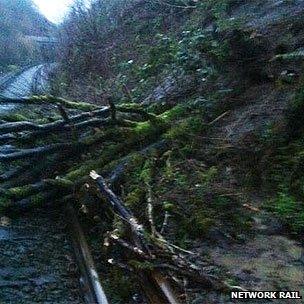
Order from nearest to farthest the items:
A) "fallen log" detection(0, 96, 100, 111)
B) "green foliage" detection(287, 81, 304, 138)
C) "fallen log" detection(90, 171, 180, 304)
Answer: "fallen log" detection(90, 171, 180, 304), "green foliage" detection(287, 81, 304, 138), "fallen log" detection(0, 96, 100, 111)

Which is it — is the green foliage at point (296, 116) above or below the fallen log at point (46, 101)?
below

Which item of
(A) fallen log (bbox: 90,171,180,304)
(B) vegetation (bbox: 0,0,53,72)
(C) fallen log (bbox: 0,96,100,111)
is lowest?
(A) fallen log (bbox: 90,171,180,304)

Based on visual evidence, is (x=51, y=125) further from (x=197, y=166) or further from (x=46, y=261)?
(x=46, y=261)

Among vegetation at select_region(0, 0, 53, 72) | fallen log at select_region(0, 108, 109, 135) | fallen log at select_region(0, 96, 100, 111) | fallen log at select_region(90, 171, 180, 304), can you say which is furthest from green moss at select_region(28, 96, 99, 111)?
vegetation at select_region(0, 0, 53, 72)

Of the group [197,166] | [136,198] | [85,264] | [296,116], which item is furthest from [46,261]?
[296,116]

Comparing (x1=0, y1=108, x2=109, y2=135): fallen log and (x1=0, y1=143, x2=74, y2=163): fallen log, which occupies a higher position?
(x1=0, y1=108, x2=109, y2=135): fallen log

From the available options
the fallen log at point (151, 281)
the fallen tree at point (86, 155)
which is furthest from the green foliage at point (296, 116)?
the fallen log at point (151, 281)

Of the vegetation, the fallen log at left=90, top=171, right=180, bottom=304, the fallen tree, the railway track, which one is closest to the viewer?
the fallen log at left=90, top=171, right=180, bottom=304

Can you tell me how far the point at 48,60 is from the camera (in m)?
29.3

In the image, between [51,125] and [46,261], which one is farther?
[51,125]

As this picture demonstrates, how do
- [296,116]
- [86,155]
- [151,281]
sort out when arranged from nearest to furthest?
1. [151,281]
2. [296,116]
3. [86,155]

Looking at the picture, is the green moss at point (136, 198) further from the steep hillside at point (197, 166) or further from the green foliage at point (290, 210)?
the green foliage at point (290, 210)

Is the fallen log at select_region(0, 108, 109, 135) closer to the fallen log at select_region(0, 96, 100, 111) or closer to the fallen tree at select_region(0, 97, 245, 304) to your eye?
the fallen tree at select_region(0, 97, 245, 304)

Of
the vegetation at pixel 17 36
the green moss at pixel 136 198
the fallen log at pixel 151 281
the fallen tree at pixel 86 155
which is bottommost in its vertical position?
the fallen log at pixel 151 281
